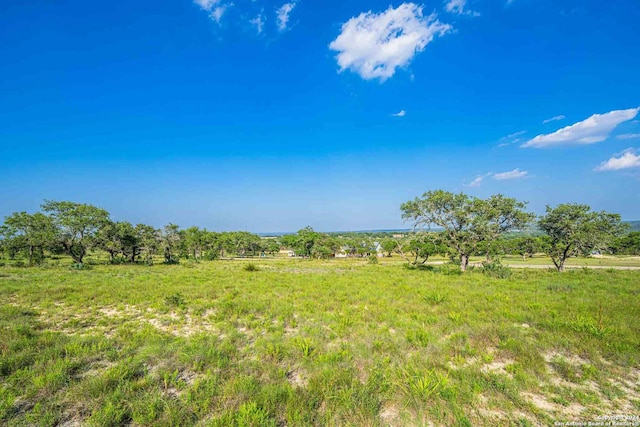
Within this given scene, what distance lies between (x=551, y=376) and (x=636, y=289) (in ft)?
52.8

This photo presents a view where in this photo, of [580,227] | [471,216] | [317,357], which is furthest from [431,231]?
[317,357]

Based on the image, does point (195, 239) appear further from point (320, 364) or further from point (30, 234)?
point (320, 364)

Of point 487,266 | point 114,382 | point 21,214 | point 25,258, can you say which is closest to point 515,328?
point 114,382

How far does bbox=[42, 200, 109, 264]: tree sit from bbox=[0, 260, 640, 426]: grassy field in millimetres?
31559

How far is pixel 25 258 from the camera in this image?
36531mm

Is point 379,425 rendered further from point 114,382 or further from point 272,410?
point 114,382

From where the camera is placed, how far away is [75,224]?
3444 centimetres

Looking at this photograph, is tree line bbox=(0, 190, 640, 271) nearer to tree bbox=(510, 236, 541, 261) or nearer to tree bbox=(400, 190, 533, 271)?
tree bbox=(400, 190, 533, 271)

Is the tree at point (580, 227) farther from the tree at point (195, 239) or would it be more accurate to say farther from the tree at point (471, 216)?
the tree at point (195, 239)

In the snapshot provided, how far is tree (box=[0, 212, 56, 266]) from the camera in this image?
1259 inches

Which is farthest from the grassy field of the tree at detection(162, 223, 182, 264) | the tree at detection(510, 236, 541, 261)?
the tree at detection(510, 236, 541, 261)

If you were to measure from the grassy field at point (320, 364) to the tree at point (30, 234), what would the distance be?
31497 millimetres

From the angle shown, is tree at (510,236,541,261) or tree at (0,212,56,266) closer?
tree at (0,212,56,266)

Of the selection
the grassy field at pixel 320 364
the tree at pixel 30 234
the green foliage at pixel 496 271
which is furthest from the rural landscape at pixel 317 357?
the tree at pixel 30 234
